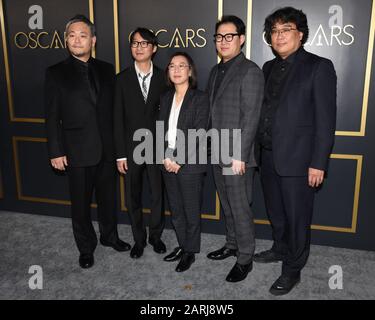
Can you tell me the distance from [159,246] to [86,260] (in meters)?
0.66

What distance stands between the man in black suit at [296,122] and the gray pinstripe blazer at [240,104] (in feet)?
0.50

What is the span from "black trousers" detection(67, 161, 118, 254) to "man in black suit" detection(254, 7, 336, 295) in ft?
4.63

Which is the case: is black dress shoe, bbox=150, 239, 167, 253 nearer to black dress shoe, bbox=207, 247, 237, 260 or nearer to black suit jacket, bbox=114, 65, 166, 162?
black dress shoe, bbox=207, 247, 237, 260

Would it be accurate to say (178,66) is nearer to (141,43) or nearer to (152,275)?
(141,43)

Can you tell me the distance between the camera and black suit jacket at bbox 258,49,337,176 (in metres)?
2.48

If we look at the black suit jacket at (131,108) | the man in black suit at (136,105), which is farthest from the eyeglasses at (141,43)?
the black suit jacket at (131,108)

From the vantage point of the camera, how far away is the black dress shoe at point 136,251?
10.8 ft

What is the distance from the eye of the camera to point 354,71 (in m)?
3.21

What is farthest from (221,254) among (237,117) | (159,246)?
(237,117)

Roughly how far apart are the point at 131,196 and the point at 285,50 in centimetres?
175

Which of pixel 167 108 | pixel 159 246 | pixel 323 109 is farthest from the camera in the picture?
pixel 159 246

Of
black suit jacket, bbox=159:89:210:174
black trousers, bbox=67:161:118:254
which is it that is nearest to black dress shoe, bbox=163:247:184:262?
black trousers, bbox=67:161:118:254

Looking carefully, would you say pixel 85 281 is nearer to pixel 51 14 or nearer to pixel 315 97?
pixel 315 97

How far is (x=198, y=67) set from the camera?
11.8ft
